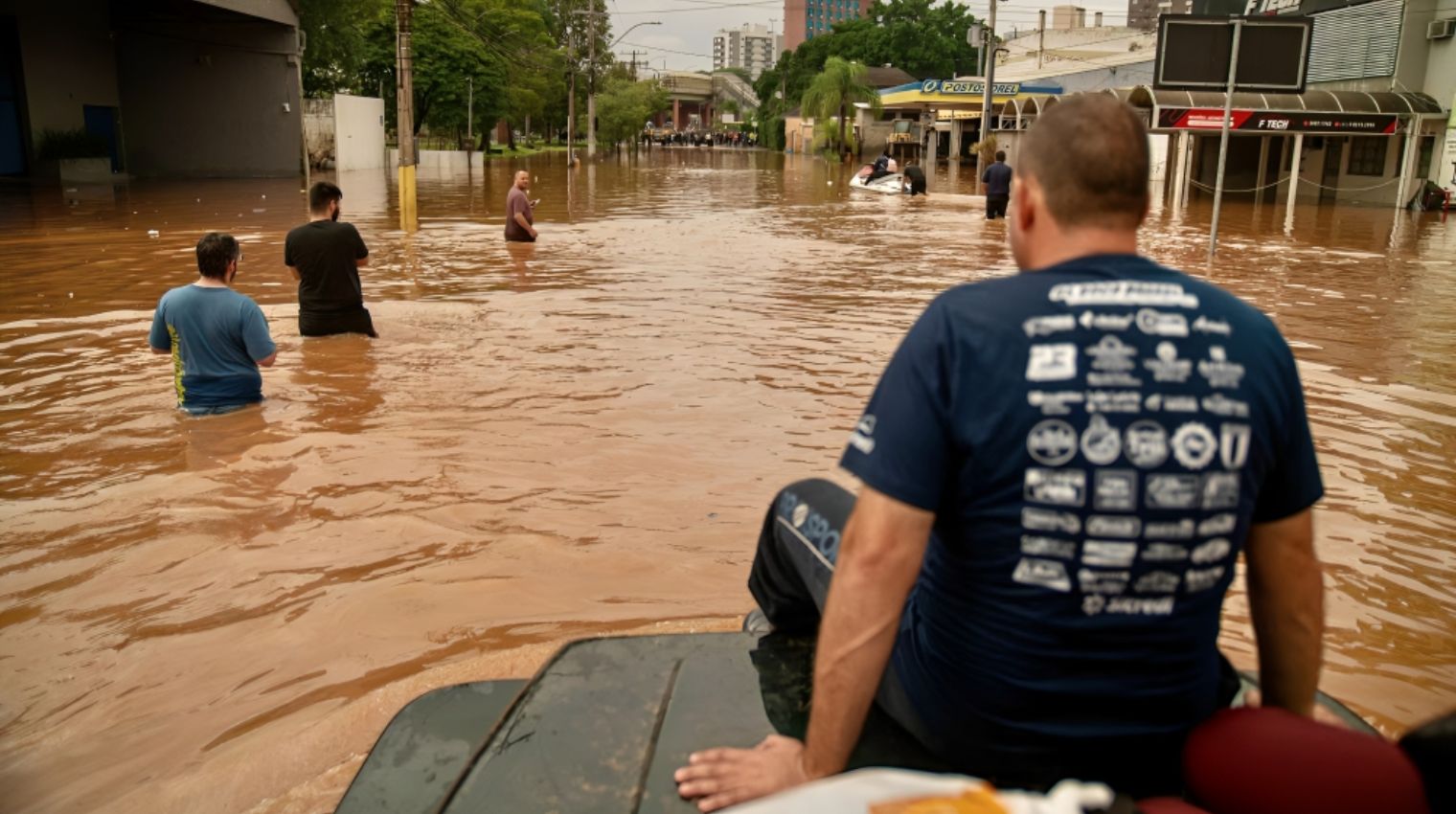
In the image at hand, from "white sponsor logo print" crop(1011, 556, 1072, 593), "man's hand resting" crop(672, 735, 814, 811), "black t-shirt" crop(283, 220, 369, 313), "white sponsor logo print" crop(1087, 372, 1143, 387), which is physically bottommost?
"man's hand resting" crop(672, 735, 814, 811)

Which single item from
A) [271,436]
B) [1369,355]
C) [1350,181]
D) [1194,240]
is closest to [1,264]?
[271,436]

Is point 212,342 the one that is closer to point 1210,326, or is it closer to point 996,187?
point 1210,326

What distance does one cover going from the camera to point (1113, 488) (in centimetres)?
199

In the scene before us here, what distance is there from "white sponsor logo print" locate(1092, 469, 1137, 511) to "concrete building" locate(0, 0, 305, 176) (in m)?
33.7

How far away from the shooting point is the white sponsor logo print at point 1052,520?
2014 millimetres

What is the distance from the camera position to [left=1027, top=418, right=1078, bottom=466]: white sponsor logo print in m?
1.99

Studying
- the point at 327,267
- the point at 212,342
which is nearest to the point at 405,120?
the point at 327,267

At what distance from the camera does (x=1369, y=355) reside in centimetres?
998

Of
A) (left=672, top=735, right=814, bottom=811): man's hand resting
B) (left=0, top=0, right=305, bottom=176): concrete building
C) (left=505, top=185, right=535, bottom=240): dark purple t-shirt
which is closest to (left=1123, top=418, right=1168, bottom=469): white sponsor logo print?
(left=672, top=735, right=814, bottom=811): man's hand resting

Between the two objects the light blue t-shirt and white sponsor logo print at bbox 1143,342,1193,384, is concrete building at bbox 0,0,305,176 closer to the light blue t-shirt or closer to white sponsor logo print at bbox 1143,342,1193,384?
the light blue t-shirt

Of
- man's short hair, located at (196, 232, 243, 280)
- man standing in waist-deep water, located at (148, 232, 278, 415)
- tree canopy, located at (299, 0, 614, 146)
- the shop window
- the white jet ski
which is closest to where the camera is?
man's short hair, located at (196, 232, 243, 280)

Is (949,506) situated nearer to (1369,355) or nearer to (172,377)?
(172,377)

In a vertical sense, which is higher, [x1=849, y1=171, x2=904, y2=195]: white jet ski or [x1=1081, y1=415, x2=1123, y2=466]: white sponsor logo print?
[x1=1081, y1=415, x2=1123, y2=466]: white sponsor logo print

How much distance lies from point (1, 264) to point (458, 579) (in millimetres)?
12725
